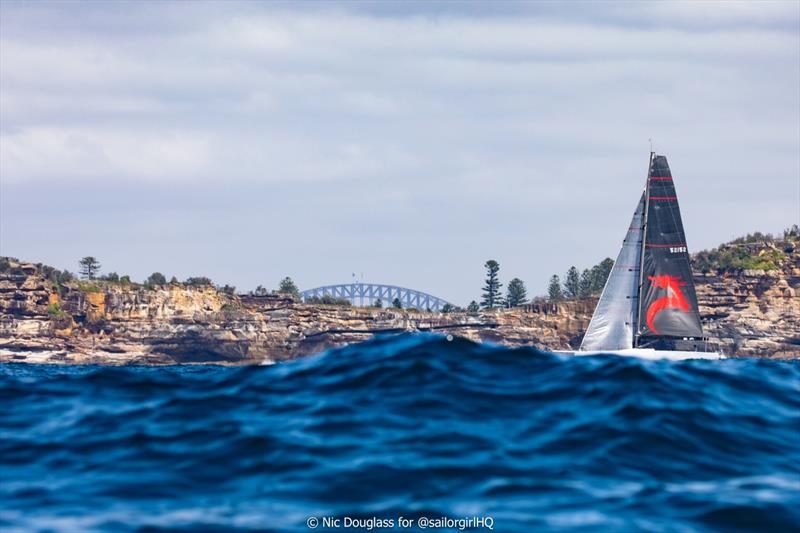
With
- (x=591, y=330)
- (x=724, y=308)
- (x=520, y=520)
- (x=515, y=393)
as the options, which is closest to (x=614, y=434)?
(x=515, y=393)

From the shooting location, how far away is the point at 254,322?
18825cm

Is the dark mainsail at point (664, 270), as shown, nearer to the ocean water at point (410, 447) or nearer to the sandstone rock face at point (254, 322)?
the ocean water at point (410, 447)

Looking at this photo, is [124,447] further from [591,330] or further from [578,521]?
[591,330]

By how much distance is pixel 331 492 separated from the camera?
13.4 m

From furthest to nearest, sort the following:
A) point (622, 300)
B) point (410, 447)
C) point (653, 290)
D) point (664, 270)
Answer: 1. point (622, 300)
2. point (653, 290)
3. point (664, 270)
4. point (410, 447)

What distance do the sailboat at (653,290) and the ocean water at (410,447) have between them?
65.1m

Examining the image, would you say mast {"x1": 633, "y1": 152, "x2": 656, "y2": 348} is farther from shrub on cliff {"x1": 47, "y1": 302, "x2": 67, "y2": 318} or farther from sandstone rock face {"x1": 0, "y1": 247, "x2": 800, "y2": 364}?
shrub on cliff {"x1": 47, "y1": 302, "x2": 67, "y2": 318}

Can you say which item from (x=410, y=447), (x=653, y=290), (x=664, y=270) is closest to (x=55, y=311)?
(x=653, y=290)

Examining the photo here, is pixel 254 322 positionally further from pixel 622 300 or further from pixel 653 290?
pixel 653 290

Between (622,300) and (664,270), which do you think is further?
(622,300)

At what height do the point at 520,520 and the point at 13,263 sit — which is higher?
the point at 13,263

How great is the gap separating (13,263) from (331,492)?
19076 centimetres

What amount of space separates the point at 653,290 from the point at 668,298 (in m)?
1.35

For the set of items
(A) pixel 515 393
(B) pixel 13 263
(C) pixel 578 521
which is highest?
(B) pixel 13 263
